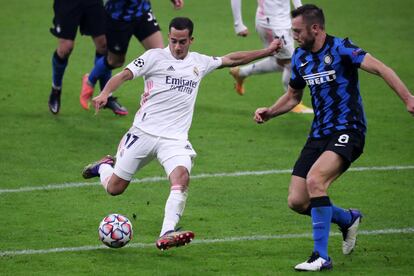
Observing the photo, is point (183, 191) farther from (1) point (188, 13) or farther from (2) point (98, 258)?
(1) point (188, 13)

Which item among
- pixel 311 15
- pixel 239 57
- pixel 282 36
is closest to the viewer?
pixel 311 15

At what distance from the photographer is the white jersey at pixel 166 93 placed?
9859mm

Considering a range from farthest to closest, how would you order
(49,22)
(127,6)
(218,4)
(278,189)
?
(218,4), (49,22), (127,6), (278,189)

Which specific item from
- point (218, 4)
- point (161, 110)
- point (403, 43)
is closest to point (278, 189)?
point (161, 110)

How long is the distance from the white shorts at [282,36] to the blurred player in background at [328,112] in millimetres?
5785

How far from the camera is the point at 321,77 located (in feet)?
30.0

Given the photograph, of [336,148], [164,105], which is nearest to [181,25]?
[164,105]

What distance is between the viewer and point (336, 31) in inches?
834

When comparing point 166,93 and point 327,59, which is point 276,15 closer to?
point 166,93

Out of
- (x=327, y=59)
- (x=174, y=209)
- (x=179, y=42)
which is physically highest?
(x=327, y=59)

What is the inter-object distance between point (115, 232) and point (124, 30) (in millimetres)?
5755

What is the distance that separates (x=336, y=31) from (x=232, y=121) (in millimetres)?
6711

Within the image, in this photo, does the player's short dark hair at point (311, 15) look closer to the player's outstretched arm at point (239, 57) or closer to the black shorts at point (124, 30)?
the player's outstretched arm at point (239, 57)

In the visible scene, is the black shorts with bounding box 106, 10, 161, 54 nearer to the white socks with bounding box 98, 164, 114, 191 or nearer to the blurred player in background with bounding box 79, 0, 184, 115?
the blurred player in background with bounding box 79, 0, 184, 115
